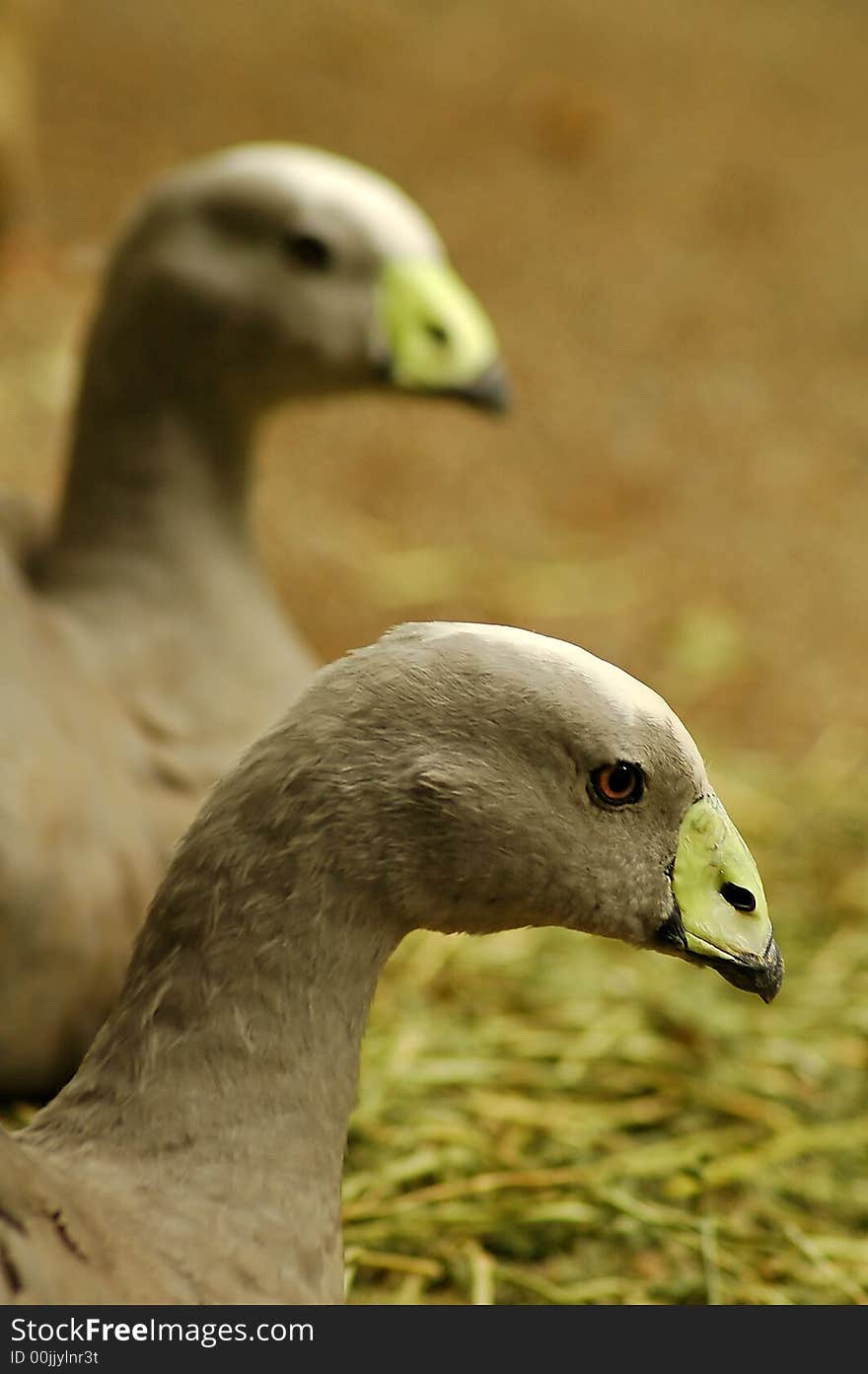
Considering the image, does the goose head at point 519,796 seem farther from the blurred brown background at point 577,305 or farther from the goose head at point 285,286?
the blurred brown background at point 577,305

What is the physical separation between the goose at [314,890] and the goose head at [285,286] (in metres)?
1.10

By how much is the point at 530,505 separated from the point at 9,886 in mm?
2445

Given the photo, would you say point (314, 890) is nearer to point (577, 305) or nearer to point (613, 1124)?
point (613, 1124)

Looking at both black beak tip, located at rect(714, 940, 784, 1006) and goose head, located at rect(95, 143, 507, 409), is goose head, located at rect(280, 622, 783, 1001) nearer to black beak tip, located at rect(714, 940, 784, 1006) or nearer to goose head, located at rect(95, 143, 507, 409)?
black beak tip, located at rect(714, 940, 784, 1006)

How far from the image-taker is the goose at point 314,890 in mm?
992

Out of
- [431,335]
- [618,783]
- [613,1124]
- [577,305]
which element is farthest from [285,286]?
[577,305]

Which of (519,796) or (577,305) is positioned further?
(577,305)

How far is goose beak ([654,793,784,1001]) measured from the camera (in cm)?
106

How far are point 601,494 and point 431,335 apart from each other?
1888mm

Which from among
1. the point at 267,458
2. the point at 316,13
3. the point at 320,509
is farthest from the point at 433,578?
the point at 316,13

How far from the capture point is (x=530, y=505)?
3852mm

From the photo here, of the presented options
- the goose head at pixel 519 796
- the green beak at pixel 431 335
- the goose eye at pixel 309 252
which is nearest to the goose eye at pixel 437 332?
the green beak at pixel 431 335

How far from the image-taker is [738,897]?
3.48 feet

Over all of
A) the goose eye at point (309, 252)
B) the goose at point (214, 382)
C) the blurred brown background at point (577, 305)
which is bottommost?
the blurred brown background at point (577, 305)
